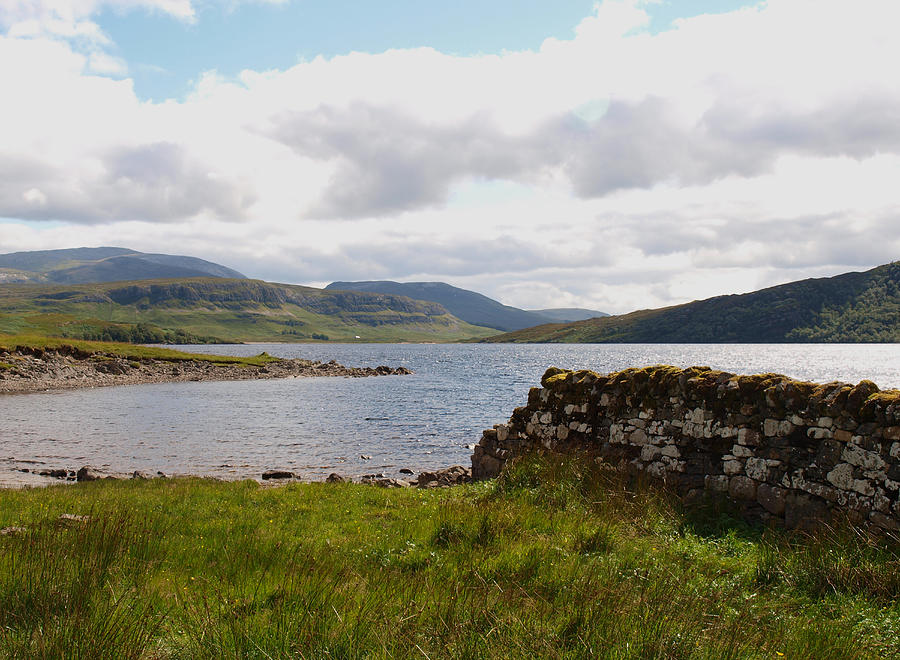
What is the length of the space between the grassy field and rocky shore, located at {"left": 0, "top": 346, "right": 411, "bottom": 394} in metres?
60.7

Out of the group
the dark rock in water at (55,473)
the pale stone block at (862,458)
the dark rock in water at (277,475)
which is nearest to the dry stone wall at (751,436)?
the pale stone block at (862,458)

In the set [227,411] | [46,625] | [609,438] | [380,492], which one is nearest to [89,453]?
[227,411]

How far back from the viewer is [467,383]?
3238 inches

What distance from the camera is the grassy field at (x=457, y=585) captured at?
4.40 m

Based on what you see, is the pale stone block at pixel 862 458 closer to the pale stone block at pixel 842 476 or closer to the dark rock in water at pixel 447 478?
the pale stone block at pixel 842 476

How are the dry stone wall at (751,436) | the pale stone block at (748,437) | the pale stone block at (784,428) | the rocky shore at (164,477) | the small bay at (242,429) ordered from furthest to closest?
the small bay at (242,429) < the rocky shore at (164,477) < the pale stone block at (748,437) < the pale stone block at (784,428) < the dry stone wall at (751,436)

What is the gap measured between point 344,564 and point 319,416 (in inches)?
1544

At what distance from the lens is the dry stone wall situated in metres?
8.91

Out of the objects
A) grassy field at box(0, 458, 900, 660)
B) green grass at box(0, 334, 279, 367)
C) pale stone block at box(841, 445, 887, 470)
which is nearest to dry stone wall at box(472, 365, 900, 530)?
pale stone block at box(841, 445, 887, 470)

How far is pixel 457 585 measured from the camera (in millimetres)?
5570

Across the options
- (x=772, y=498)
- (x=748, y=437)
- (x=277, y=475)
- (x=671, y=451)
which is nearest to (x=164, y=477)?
(x=277, y=475)

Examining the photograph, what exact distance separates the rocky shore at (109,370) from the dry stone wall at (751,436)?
61.2 meters

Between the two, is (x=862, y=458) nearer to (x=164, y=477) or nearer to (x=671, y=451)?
(x=671, y=451)

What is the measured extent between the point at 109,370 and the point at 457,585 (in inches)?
3290
